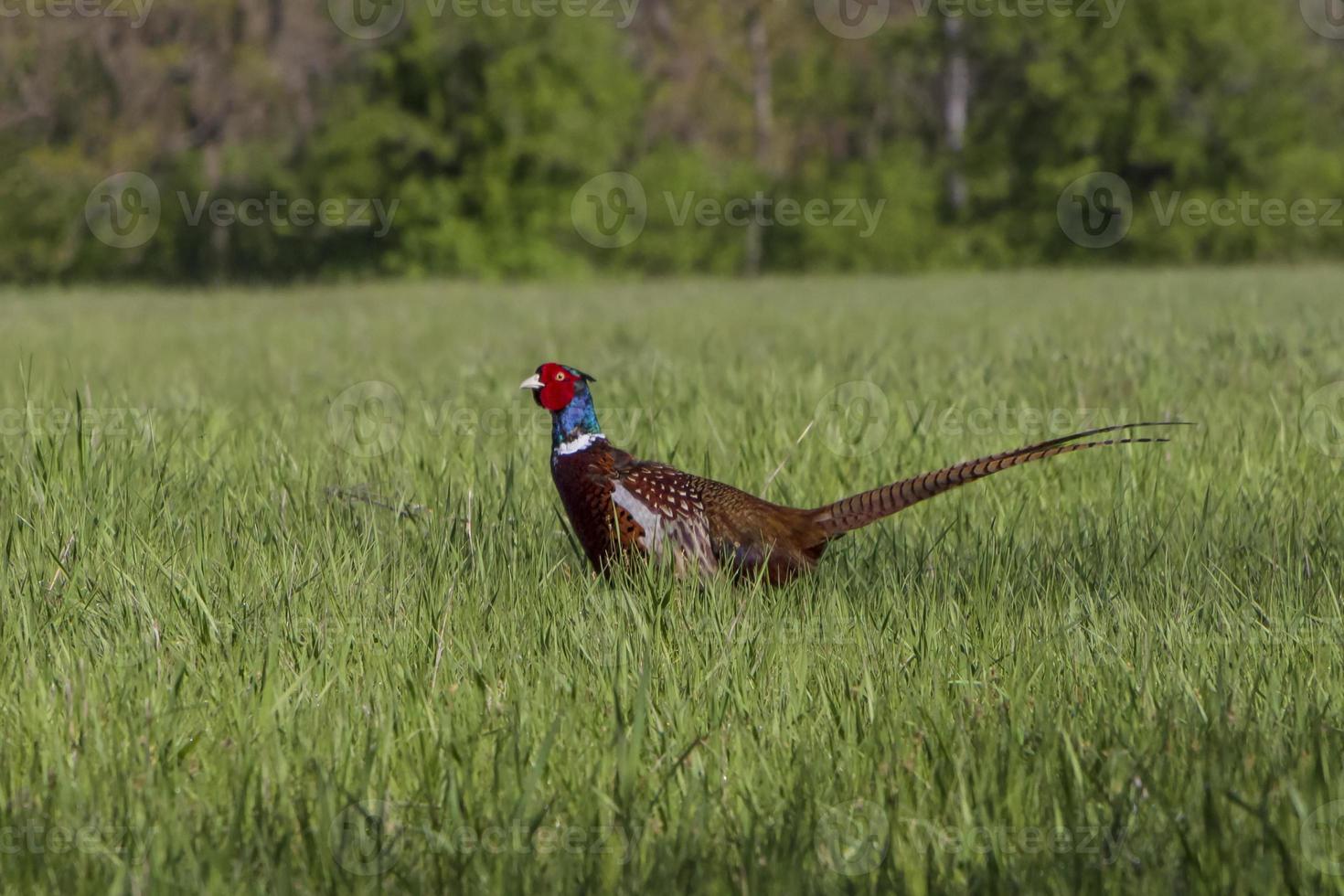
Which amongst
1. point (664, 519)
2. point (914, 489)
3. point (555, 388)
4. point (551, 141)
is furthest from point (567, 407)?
point (551, 141)

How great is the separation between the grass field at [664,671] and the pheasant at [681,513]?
0.33 feet

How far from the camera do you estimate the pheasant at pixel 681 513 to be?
3275mm

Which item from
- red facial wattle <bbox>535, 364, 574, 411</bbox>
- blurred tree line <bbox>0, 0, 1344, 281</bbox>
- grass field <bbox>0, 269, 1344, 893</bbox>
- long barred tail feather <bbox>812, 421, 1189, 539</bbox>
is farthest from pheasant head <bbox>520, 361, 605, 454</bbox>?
blurred tree line <bbox>0, 0, 1344, 281</bbox>

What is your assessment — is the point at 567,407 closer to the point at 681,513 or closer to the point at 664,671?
the point at 681,513

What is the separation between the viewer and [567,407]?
3.49 m

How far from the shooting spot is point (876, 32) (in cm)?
3784

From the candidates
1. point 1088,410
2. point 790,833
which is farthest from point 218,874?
point 1088,410

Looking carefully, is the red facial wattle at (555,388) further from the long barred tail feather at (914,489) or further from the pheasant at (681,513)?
the long barred tail feather at (914,489)

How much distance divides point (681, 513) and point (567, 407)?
0.44m

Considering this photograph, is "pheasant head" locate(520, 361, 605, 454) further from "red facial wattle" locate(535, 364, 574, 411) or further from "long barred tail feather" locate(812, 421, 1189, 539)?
"long barred tail feather" locate(812, 421, 1189, 539)

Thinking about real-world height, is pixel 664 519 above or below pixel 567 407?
below

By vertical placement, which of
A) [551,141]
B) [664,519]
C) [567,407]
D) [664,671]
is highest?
[551,141]

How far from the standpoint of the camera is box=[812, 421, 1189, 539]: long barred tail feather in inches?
121

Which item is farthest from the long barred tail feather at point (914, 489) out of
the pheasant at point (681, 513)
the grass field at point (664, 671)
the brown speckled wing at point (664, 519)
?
the brown speckled wing at point (664, 519)
